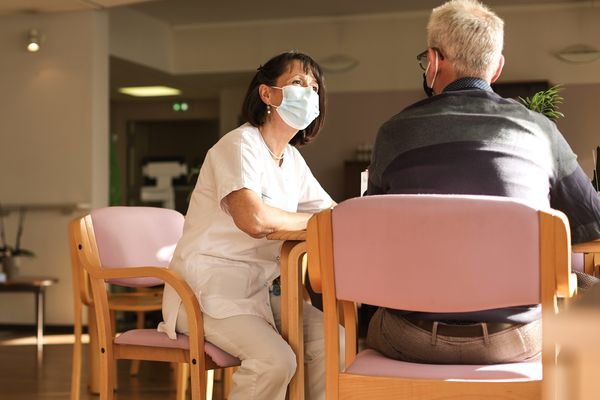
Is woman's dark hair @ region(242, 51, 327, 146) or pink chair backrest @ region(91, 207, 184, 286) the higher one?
woman's dark hair @ region(242, 51, 327, 146)

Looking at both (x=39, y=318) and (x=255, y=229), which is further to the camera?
(x=39, y=318)

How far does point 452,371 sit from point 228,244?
3.28 feet

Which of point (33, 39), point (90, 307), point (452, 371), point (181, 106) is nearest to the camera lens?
point (452, 371)

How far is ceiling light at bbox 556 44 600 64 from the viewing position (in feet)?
28.8

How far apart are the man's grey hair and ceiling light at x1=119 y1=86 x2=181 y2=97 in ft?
33.8

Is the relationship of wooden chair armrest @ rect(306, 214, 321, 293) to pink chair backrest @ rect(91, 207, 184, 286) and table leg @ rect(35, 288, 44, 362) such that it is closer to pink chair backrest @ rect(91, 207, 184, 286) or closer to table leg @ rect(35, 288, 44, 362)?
pink chair backrest @ rect(91, 207, 184, 286)

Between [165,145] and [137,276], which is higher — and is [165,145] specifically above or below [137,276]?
above

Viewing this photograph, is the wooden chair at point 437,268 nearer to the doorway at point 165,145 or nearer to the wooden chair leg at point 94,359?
the wooden chair leg at point 94,359

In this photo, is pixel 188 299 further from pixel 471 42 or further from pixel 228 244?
pixel 471 42

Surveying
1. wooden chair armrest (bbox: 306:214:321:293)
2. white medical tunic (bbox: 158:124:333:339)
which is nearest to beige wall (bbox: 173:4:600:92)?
white medical tunic (bbox: 158:124:333:339)

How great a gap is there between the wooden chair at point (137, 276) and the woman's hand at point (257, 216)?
9.7 inches

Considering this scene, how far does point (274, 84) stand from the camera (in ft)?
8.91

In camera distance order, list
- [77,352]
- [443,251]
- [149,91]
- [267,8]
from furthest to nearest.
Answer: [149,91] → [267,8] → [77,352] → [443,251]

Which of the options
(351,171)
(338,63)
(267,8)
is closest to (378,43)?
(338,63)
